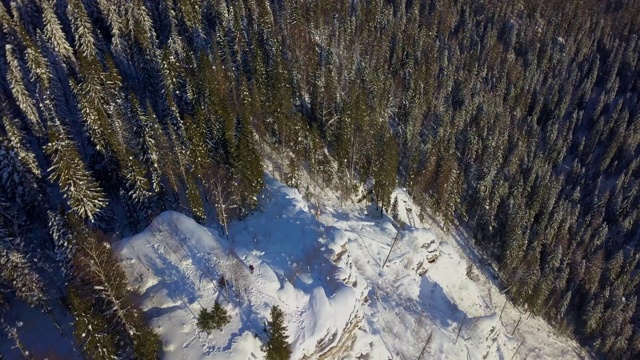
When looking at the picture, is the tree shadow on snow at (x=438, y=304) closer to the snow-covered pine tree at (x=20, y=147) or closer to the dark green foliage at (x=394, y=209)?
the dark green foliage at (x=394, y=209)

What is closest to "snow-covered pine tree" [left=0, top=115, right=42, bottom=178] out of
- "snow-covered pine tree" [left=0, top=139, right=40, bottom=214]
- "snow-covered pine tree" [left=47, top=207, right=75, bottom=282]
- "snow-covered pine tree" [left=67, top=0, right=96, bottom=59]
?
"snow-covered pine tree" [left=0, top=139, right=40, bottom=214]

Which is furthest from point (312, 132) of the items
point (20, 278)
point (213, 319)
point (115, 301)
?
point (115, 301)

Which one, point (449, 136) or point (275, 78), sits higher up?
point (275, 78)

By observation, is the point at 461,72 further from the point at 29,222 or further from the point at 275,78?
the point at 29,222

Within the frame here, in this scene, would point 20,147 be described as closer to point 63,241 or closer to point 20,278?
point 63,241

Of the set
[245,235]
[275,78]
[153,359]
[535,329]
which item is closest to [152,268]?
[153,359]

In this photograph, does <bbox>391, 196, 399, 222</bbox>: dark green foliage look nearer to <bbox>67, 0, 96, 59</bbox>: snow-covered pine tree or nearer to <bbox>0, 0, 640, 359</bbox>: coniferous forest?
<bbox>0, 0, 640, 359</bbox>: coniferous forest

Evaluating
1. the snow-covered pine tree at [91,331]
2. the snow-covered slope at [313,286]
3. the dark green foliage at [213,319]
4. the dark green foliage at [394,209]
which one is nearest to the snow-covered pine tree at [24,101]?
the snow-covered slope at [313,286]
